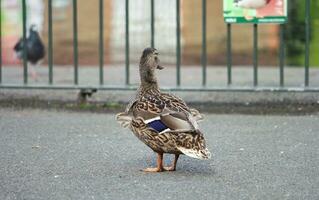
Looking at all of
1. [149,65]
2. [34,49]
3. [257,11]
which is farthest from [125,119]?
[34,49]

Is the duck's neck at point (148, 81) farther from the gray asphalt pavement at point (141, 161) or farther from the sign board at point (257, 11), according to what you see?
the sign board at point (257, 11)

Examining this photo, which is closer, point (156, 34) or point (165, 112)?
point (165, 112)

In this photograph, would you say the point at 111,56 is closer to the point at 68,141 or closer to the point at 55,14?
the point at 55,14

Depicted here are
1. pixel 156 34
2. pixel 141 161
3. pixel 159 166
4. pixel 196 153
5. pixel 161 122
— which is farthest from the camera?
pixel 156 34

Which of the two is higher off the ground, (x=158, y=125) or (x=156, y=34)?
(x=156, y=34)

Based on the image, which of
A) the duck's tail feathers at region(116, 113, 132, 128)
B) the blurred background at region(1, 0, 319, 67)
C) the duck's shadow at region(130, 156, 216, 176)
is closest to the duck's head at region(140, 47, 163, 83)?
the duck's tail feathers at region(116, 113, 132, 128)

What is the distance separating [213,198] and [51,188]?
1086 millimetres

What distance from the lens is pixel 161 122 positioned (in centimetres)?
598

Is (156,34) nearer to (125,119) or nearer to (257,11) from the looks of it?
(257,11)

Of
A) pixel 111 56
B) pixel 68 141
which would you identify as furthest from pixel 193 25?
pixel 68 141

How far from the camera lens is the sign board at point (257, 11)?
895cm

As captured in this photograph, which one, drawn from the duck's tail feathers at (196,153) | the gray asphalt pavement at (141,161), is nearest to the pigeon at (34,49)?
the gray asphalt pavement at (141,161)

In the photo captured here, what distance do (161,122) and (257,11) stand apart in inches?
131

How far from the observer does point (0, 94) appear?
384 inches
